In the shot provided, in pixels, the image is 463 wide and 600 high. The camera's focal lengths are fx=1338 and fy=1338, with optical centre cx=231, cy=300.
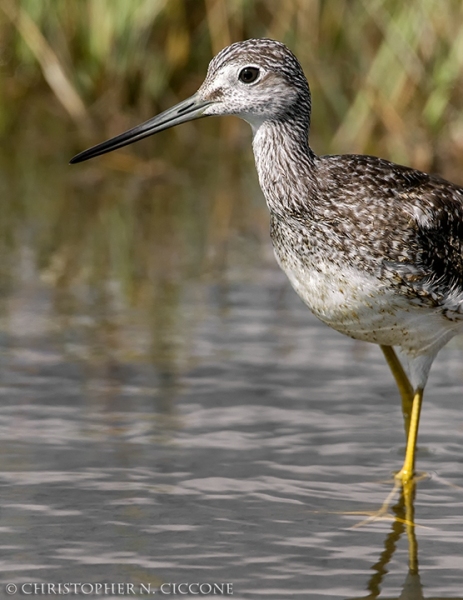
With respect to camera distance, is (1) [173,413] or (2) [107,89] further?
(2) [107,89]

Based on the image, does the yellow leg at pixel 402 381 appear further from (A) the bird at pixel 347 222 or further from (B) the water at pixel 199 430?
(A) the bird at pixel 347 222

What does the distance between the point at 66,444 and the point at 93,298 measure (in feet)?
8.00

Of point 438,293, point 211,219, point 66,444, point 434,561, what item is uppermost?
point 211,219

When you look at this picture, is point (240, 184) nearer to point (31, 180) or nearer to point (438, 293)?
point (31, 180)

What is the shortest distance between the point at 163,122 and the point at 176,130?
291 inches

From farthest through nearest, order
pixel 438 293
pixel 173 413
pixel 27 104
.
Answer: pixel 27 104
pixel 173 413
pixel 438 293

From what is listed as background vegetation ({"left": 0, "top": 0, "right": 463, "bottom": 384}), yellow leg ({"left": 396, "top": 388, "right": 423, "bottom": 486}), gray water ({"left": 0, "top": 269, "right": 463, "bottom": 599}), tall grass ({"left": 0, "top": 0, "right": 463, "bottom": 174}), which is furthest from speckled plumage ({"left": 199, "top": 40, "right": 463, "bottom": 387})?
tall grass ({"left": 0, "top": 0, "right": 463, "bottom": 174})

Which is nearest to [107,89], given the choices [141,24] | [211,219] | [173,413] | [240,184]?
[141,24]

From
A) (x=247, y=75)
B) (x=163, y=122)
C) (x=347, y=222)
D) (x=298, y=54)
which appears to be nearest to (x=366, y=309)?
(x=347, y=222)

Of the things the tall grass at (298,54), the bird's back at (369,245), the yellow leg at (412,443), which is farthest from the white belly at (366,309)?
the tall grass at (298,54)

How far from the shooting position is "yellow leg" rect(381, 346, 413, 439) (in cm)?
726

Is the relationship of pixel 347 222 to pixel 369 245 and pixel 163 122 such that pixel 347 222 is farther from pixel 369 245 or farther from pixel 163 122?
pixel 163 122

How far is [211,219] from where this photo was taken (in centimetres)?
1120

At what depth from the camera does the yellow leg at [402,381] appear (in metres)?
7.26
